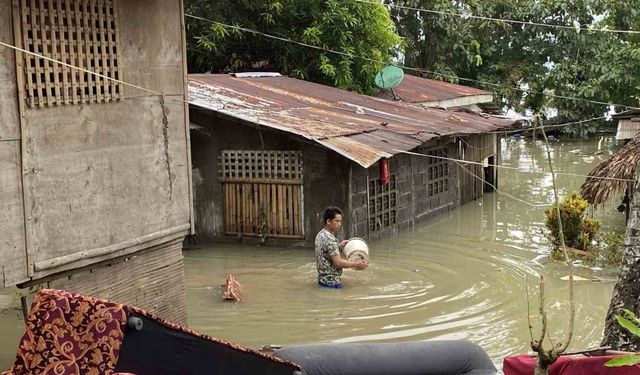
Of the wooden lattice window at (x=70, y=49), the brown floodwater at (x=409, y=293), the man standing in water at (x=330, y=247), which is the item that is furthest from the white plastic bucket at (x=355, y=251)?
the wooden lattice window at (x=70, y=49)

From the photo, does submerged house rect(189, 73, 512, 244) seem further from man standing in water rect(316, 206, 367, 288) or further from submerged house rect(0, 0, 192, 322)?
submerged house rect(0, 0, 192, 322)

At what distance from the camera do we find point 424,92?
21.9m

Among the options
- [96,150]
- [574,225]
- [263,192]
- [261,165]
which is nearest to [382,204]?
[263,192]

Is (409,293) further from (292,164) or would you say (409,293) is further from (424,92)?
(424,92)

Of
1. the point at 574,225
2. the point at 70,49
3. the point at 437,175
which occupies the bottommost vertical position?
the point at 574,225

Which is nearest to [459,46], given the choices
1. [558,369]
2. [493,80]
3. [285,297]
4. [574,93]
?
[493,80]

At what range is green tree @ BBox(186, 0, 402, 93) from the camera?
19.5m

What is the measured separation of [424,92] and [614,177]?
31.3ft

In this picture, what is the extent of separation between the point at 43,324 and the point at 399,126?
1208 cm

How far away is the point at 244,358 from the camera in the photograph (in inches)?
162

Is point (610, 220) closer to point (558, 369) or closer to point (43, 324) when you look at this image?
point (558, 369)

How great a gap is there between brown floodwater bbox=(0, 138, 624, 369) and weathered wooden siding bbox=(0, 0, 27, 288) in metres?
1.86

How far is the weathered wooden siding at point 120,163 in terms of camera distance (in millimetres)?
6922

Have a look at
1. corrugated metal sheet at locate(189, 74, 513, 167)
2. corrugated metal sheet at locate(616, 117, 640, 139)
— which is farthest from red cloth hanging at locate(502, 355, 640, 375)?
corrugated metal sheet at locate(616, 117, 640, 139)
